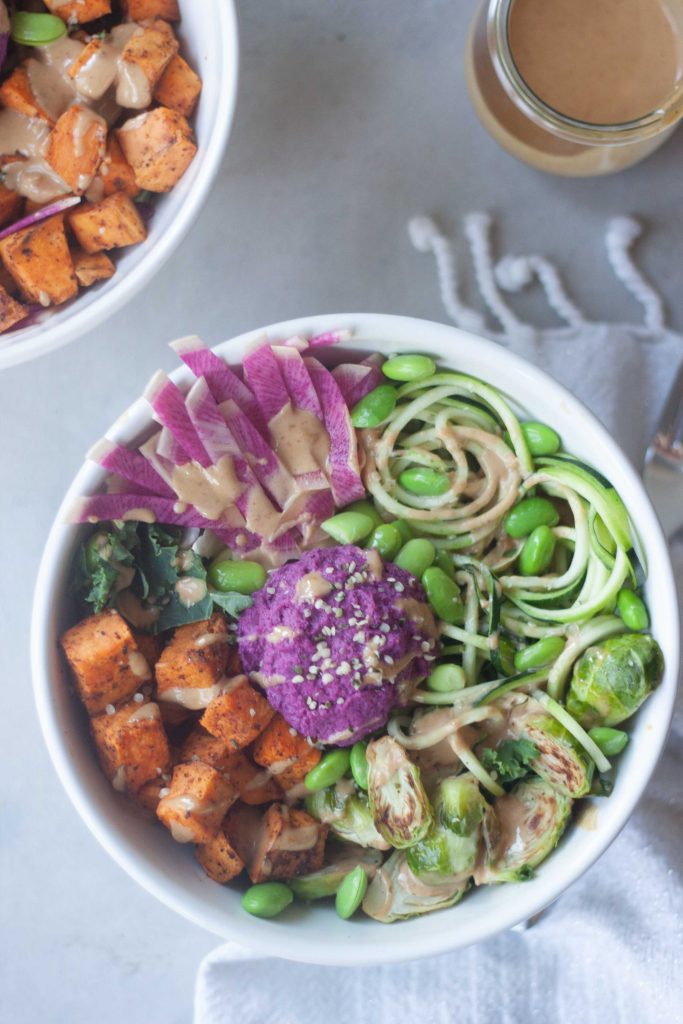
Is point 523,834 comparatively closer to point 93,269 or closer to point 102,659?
point 102,659

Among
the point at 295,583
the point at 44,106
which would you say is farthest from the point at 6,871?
the point at 44,106

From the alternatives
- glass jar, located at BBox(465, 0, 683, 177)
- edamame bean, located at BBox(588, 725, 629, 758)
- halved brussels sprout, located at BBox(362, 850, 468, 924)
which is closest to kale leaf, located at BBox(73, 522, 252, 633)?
halved brussels sprout, located at BBox(362, 850, 468, 924)

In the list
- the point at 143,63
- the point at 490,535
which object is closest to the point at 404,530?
the point at 490,535

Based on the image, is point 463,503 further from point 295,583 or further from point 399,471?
point 295,583

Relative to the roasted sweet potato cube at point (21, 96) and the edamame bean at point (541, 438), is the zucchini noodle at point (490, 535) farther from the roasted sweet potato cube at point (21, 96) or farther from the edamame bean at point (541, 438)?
the roasted sweet potato cube at point (21, 96)

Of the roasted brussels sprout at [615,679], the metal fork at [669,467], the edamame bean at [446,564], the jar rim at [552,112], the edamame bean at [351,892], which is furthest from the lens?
the metal fork at [669,467]

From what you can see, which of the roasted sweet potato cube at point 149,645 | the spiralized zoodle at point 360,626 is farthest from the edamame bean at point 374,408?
the roasted sweet potato cube at point 149,645
